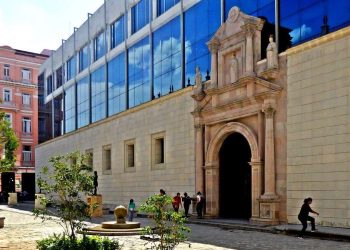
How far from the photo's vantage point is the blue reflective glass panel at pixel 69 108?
144ft

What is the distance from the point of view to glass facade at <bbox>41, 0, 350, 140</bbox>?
64.1 ft

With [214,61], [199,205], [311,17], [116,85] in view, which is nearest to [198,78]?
[214,61]

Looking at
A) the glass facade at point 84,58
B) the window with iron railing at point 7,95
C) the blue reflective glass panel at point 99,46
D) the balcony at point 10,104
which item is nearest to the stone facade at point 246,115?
the blue reflective glass panel at point 99,46

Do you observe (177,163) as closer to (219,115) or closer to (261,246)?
(219,115)

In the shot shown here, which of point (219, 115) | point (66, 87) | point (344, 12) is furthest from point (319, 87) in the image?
point (66, 87)

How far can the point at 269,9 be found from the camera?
2134 cm

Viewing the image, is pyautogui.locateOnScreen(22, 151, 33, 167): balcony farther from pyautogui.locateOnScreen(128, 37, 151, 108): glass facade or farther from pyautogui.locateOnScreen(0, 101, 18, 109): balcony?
pyautogui.locateOnScreen(128, 37, 151, 108): glass facade

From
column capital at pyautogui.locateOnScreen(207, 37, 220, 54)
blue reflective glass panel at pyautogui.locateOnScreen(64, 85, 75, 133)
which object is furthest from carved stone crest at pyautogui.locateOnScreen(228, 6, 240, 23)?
blue reflective glass panel at pyautogui.locateOnScreen(64, 85, 75, 133)

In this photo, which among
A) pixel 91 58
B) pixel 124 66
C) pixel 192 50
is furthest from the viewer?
pixel 91 58

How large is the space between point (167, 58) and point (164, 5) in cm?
341

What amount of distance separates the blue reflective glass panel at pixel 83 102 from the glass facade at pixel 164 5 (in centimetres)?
1275

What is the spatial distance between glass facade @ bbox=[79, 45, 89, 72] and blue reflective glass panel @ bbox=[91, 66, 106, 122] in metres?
2.11

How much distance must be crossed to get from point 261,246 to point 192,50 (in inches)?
580

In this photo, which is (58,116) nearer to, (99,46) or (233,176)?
(99,46)
